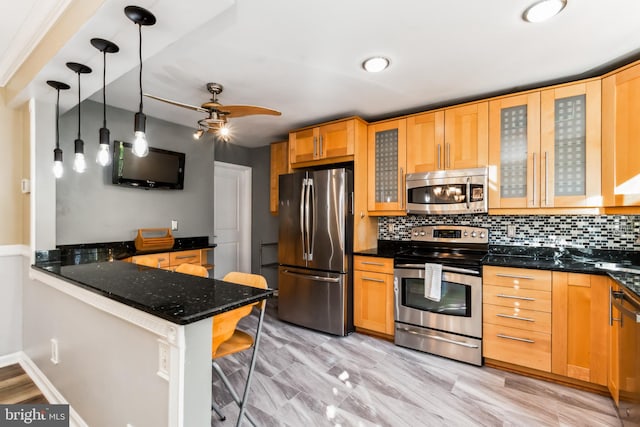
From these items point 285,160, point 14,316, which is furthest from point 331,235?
point 14,316

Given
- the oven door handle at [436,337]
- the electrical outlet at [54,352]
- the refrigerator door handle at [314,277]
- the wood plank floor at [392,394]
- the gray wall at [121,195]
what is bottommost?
the wood plank floor at [392,394]

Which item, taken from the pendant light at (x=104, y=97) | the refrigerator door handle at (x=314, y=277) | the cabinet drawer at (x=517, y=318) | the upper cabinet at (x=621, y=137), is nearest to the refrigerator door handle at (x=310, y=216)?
the refrigerator door handle at (x=314, y=277)

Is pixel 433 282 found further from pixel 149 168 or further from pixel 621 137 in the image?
pixel 149 168

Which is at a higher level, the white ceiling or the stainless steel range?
the white ceiling

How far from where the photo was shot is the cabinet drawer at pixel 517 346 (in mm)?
2320

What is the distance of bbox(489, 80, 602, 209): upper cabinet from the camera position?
7.78ft

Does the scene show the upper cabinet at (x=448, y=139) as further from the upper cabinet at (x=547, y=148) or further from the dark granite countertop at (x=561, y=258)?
the dark granite countertop at (x=561, y=258)

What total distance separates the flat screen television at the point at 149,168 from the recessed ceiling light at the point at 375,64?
8.11 ft

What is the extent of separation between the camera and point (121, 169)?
310 centimetres

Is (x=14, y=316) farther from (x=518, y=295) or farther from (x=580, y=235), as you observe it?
(x=580, y=235)

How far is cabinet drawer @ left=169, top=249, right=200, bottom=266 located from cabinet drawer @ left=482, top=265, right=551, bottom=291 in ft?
9.73

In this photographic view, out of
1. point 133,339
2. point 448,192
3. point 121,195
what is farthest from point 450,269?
point 121,195

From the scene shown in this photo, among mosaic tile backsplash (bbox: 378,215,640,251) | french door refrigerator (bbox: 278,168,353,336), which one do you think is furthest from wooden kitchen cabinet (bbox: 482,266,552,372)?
french door refrigerator (bbox: 278,168,353,336)

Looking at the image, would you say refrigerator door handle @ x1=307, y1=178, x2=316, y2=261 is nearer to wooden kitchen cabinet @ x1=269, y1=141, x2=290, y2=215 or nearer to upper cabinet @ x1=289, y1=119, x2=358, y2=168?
upper cabinet @ x1=289, y1=119, x2=358, y2=168
